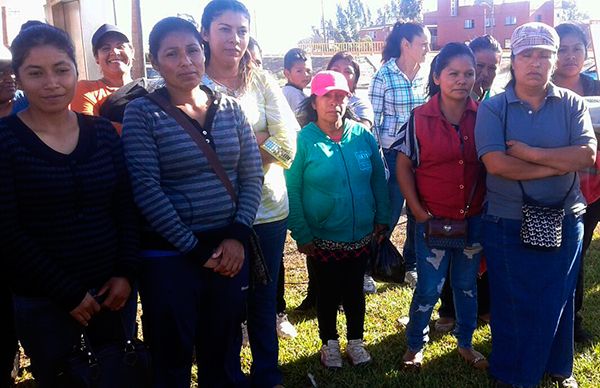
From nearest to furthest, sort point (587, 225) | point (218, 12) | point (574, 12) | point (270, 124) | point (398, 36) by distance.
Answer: point (218, 12) < point (270, 124) < point (587, 225) < point (398, 36) < point (574, 12)

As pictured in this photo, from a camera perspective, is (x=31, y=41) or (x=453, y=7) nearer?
(x=31, y=41)

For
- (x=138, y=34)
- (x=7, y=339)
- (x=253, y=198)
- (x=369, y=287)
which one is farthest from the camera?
(x=138, y=34)

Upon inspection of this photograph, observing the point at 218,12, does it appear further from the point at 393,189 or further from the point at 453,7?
the point at 453,7

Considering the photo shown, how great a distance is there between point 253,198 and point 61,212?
2.88ft

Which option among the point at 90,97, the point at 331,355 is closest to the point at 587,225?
the point at 331,355

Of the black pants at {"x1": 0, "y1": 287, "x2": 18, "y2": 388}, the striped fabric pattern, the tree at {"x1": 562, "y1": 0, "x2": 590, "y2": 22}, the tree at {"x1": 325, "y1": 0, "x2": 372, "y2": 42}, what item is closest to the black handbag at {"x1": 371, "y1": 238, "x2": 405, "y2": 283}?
the striped fabric pattern

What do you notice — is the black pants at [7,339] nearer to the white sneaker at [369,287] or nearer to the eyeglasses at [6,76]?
the eyeglasses at [6,76]

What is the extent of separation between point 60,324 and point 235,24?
1681mm

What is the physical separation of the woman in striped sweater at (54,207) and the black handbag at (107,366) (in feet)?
0.24

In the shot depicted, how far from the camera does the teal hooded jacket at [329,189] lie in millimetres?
3283

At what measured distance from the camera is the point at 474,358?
3.47 meters

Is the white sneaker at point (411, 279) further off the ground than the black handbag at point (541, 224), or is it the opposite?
the black handbag at point (541, 224)

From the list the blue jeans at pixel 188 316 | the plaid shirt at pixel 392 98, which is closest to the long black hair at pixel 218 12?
the blue jeans at pixel 188 316

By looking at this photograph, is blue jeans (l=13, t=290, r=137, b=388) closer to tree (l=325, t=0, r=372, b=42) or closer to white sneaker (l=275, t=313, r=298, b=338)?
white sneaker (l=275, t=313, r=298, b=338)
